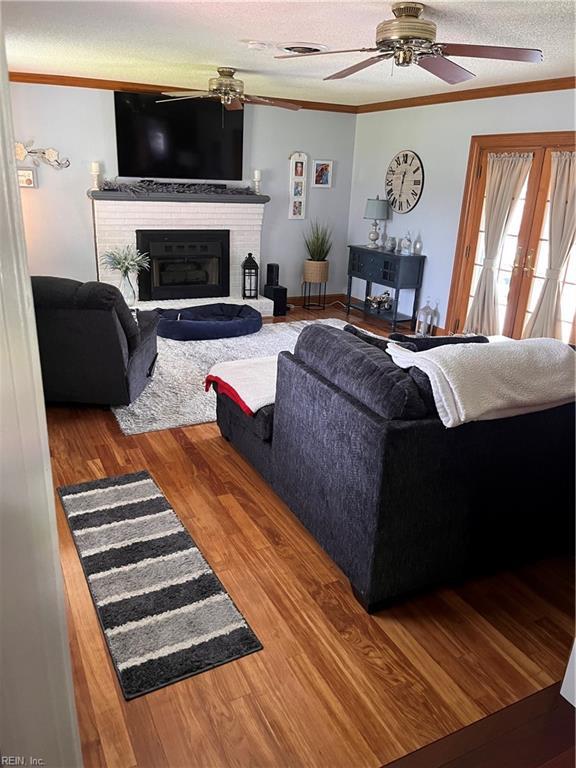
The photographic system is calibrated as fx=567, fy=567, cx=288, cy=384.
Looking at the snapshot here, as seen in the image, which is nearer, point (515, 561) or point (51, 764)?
point (51, 764)

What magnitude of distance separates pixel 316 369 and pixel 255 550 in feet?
2.85

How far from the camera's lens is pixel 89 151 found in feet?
19.8

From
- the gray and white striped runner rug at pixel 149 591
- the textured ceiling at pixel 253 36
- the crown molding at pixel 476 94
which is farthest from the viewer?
the crown molding at pixel 476 94

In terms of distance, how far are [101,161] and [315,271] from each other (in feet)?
9.13

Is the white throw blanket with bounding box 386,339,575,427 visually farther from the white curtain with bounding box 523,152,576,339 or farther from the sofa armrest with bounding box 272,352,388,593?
the white curtain with bounding box 523,152,576,339

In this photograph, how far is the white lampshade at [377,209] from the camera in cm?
668

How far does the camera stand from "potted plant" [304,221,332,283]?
7227 millimetres

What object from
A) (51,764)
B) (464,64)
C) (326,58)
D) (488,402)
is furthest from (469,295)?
(51,764)

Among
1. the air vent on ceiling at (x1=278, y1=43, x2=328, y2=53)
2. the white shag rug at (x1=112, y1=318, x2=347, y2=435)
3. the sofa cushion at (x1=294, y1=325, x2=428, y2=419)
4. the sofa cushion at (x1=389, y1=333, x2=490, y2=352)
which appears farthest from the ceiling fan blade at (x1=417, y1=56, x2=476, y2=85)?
the white shag rug at (x1=112, y1=318, x2=347, y2=435)

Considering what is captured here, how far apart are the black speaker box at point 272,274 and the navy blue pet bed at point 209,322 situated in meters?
0.84

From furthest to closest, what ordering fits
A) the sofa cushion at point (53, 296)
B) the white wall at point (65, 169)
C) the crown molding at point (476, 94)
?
1. the white wall at point (65, 169)
2. the crown molding at point (476, 94)
3. the sofa cushion at point (53, 296)

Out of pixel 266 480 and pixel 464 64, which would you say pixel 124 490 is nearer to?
pixel 266 480

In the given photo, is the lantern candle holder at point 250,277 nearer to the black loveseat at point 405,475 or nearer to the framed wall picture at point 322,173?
the framed wall picture at point 322,173

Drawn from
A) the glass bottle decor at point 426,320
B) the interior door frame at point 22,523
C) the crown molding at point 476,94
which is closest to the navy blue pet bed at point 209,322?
the glass bottle decor at point 426,320
